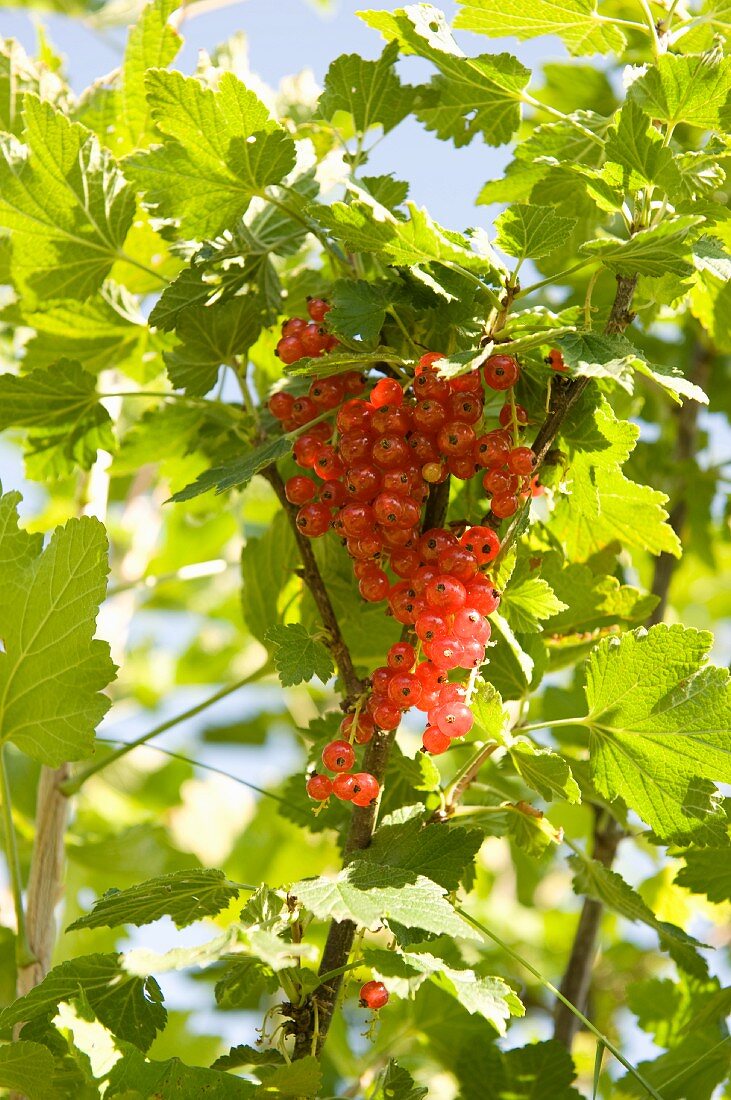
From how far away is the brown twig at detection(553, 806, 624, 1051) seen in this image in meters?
1.67

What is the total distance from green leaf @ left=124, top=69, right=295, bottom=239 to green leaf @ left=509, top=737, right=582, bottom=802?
627 millimetres

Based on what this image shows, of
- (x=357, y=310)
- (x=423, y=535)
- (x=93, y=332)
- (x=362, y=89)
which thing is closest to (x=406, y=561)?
(x=423, y=535)

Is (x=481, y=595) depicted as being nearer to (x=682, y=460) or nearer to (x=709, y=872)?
(x=709, y=872)

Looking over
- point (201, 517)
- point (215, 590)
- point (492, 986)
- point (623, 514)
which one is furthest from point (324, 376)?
point (215, 590)

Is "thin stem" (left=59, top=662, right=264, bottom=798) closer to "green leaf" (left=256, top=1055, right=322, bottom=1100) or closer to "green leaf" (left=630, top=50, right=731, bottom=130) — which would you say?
"green leaf" (left=256, top=1055, right=322, bottom=1100)

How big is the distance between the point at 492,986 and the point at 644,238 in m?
0.63

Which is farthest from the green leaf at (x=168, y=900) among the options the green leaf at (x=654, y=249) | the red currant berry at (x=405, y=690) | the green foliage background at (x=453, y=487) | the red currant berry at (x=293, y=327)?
the green leaf at (x=654, y=249)

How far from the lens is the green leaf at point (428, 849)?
0.97 metres

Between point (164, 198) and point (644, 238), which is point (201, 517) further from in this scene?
point (644, 238)

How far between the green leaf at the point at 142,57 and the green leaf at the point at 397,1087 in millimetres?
1164

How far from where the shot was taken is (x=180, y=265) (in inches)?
64.5

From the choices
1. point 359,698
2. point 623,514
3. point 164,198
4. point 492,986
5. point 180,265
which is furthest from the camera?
point 180,265

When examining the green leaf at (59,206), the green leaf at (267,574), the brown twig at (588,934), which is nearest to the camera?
the green leaf at (59,206)

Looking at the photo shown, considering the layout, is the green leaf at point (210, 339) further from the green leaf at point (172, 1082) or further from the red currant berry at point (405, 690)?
→ the green leaf at point (172, 1082)
